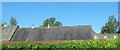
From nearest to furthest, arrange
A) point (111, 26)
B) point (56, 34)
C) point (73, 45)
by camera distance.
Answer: point (73, 45) → point (56, 34) → point (111, 26)

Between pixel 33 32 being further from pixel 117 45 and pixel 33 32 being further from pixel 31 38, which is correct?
pixel 117 45

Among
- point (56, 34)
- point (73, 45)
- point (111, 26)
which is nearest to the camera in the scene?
point (73, 45)

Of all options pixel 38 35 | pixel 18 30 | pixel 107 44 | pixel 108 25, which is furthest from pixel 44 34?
pixel 108 25

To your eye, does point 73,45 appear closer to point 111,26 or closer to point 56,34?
point 56,34

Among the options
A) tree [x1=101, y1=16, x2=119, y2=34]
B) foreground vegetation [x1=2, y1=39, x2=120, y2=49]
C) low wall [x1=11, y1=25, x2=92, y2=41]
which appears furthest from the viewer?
tree [x1=101, y1=16, x2=119, y2=34]

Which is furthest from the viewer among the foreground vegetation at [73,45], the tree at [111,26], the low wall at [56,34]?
the tree at [111,26]

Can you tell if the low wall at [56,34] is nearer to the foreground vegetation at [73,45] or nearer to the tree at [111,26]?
the foreground vegetation at [73,45]

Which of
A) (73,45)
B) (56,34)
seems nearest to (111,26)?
(56,34)

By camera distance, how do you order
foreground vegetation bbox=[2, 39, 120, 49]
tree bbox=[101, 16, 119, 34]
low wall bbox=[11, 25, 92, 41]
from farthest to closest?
tree bbox=[101, 16, 119, 34] → low wall bbox=[11, 25, 92, 41] → foreground vegetation bbox=[2, 39, 120, 49]

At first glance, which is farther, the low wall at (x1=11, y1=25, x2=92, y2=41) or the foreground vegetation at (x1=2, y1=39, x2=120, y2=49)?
the low wall at (x1=11, y1=25, x2=92, y2=41)

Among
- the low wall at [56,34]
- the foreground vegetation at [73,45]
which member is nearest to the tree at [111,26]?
the low wall at [56,34]

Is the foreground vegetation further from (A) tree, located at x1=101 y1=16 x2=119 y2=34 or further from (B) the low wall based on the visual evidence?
(A) tree, located at x1=101 y1=16 x2=119 y2=34

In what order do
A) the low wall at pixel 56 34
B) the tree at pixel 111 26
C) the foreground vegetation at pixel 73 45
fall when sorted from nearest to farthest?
the foreground vegetation at pixel 73 45, the low wall at pixel 56 34, the tree at pixel 111 26

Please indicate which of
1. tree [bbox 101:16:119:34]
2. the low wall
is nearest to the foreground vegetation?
the low wall
